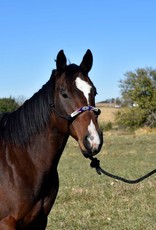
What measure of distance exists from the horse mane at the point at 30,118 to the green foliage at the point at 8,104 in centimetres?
3326

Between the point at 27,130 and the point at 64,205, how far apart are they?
17.0ft

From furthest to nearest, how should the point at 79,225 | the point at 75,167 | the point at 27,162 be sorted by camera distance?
the point at 75,167 → the point at 79,225 → the point at 27,162

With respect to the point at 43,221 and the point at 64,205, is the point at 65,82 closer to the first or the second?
the point at 43,221

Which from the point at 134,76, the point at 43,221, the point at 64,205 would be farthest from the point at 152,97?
the point at 43,221

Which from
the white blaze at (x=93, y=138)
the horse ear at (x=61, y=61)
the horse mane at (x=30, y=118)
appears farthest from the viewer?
the horse mane at (x=30, y=118)

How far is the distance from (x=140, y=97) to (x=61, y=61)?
5698cm

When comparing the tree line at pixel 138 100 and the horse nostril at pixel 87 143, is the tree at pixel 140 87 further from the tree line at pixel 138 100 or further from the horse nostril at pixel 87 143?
the horse nostril at pixel 87 143

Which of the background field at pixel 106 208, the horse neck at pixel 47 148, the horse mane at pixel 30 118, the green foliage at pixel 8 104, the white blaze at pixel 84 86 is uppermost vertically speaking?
the green foliage at pixel 8 104

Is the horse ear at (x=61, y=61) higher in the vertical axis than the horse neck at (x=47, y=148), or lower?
higher

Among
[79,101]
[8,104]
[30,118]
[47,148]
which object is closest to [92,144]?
[79,101]

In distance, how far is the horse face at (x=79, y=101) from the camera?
406 centimetres

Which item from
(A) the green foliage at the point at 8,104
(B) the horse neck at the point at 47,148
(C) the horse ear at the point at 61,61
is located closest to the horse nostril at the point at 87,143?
(B) the horse neck at the point at 47,148

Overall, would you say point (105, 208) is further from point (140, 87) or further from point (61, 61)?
point (140, 87)

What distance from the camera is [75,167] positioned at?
774 inches
